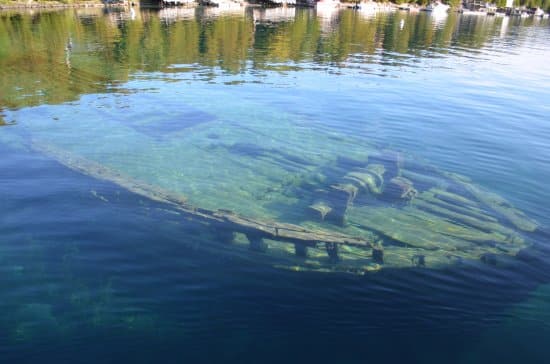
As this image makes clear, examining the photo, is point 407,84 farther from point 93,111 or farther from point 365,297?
point 365,297

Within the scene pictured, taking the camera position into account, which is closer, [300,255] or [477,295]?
[477,295]

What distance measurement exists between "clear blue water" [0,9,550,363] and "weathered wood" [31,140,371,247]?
573 millimetres

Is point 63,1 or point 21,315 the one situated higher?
point 63,1

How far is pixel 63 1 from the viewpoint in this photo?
12681 centimetres

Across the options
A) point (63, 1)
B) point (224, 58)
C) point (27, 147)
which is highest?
point (63, 1)

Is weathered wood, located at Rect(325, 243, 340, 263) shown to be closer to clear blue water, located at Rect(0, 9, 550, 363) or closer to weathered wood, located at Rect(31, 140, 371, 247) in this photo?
weathered wood, located at Rect(31, 140, 371, 247)

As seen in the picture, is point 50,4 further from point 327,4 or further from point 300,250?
point 300,250

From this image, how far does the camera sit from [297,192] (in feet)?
56.3

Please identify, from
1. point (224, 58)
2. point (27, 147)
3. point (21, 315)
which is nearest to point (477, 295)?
point (21, 315)

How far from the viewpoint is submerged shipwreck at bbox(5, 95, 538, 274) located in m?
13.2

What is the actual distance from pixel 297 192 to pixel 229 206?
322 centimetres

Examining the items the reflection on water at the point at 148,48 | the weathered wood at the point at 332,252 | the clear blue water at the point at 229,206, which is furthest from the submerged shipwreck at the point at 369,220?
the reflection on water at the point at 148,48

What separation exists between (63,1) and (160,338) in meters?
150

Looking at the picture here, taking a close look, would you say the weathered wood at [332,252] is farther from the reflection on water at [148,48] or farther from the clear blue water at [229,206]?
the reflection on water at [148,48]
